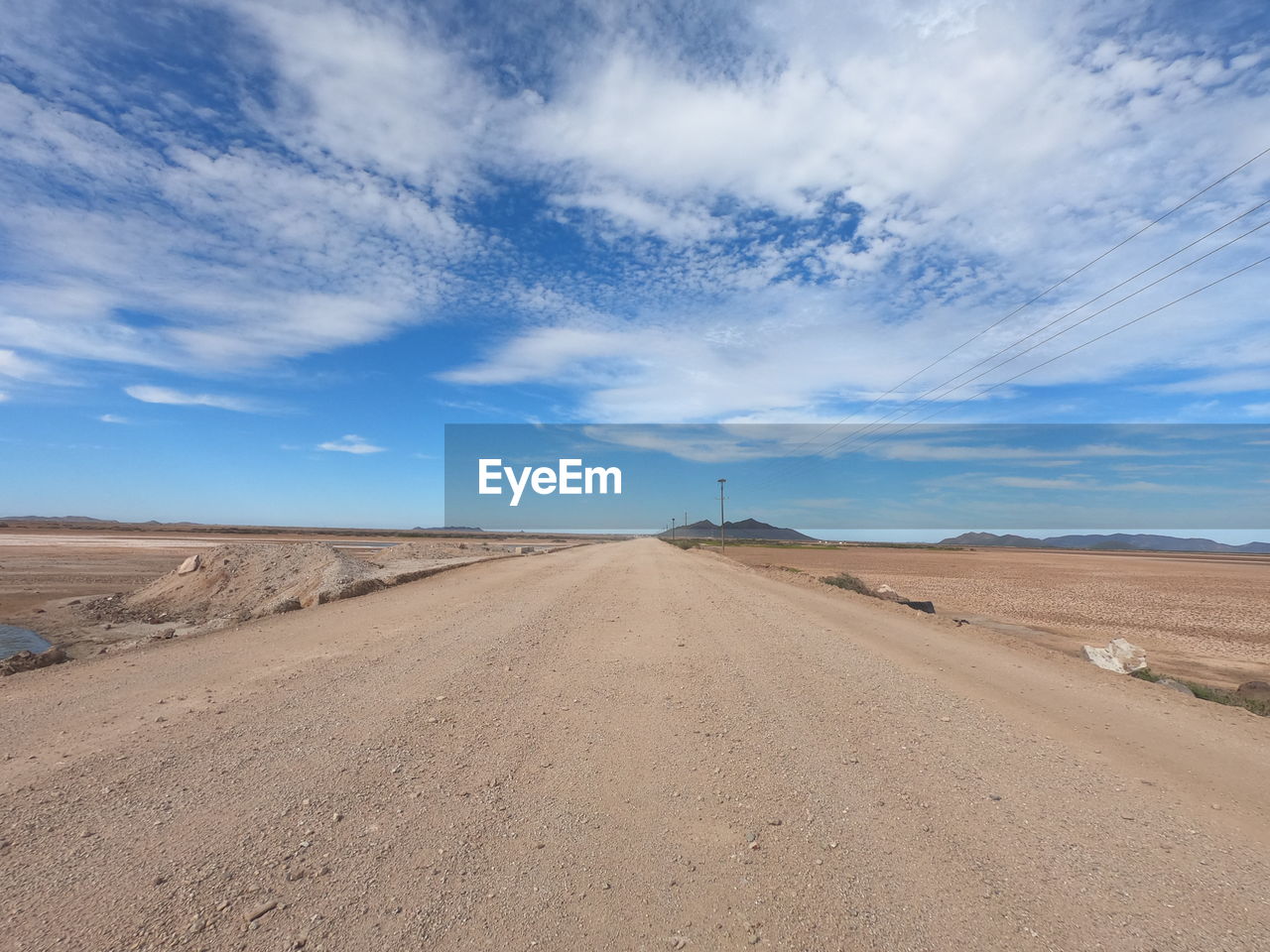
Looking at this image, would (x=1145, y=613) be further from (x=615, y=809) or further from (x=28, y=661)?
(x=28, y=661)

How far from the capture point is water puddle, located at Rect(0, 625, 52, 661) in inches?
509

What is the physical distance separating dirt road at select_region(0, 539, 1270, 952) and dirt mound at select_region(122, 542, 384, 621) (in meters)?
11.8

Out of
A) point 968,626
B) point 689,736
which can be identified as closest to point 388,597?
point 689,736

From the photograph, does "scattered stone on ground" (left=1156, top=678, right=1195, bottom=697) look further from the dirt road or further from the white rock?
the dirt road

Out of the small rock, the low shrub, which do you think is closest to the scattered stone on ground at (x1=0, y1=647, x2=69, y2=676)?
the small rock

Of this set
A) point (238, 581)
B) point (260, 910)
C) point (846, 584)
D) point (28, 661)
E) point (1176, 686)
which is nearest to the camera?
point (260, 910)

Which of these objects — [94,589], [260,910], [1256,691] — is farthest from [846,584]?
[94,589]

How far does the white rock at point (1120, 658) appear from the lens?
994cm

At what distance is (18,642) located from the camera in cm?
1404

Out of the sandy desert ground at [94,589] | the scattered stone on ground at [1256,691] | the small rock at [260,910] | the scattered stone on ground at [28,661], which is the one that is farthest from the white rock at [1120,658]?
the sandy desert ground at [94,589]

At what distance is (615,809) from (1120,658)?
33.9 ft

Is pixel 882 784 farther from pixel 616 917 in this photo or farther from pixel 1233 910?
pixel 616 917

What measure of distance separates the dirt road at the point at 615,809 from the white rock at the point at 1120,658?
8.24 ft

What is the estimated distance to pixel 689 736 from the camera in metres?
5.54
